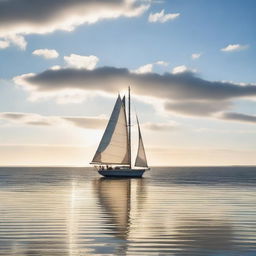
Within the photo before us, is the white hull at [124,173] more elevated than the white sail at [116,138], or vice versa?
the white sail at [116,138]

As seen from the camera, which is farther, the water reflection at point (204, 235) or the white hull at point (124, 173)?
the white hull at point (124, 173)

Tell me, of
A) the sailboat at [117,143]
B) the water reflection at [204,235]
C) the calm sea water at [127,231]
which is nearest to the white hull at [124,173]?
the sailboat at [117,143]

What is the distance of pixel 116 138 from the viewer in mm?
106688

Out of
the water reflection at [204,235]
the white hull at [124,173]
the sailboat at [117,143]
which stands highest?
the sailboat at [117,143]

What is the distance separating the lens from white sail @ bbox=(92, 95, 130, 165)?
10681cm

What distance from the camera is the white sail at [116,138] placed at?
107m

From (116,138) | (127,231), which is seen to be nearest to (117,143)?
(116,138)

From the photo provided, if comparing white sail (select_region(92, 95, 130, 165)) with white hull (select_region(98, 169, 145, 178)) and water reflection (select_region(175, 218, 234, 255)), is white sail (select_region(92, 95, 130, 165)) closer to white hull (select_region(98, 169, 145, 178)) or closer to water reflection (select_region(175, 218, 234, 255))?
white hull (select_region(98, 169, 145, 178))

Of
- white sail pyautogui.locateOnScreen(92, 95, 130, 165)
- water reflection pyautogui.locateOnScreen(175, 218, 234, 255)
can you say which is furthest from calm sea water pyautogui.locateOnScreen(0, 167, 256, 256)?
white sail pyautogui.locateOnScreen(92, 95, 130, 165)

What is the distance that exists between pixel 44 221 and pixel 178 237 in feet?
33.4

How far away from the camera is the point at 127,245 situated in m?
20.9

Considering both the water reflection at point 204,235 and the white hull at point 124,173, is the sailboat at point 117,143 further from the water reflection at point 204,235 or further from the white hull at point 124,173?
the water reflection at point 204,235

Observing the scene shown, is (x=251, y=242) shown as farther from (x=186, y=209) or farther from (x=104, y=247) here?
(x=186, y=209)

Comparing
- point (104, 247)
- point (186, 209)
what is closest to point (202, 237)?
point (104, 247)
